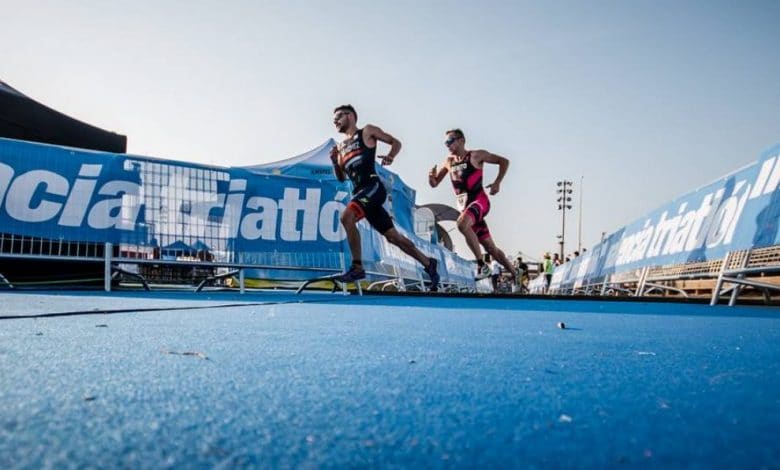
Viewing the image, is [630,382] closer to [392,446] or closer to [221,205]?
[392,446]

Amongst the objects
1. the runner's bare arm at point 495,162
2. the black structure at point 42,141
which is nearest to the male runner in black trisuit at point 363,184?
the runner's bare arm at point 495,162

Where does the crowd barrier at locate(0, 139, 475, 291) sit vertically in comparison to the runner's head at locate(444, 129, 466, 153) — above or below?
below

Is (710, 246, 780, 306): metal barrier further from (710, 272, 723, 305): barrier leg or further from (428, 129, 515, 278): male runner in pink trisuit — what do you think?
(428, 129, 515, 278): male runner in pink trisuit

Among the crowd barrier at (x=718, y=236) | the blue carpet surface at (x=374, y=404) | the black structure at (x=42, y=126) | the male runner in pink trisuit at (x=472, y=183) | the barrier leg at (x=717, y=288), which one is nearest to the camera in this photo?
the blue carpet surface at (x=374, y=404)

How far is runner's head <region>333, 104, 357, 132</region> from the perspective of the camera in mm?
6227

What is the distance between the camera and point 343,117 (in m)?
6.23

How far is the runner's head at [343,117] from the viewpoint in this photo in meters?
6.23

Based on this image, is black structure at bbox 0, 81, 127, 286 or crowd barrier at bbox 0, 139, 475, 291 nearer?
crowd barrier at bbox 0, 139, 475, 291

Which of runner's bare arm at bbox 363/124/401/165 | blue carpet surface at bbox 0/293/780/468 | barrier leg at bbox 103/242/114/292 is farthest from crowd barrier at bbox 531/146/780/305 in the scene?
barrier leg at bbox 103/242/114/292

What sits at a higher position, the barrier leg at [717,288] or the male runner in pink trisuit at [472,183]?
the male runner in pink trisuit at [472,183]

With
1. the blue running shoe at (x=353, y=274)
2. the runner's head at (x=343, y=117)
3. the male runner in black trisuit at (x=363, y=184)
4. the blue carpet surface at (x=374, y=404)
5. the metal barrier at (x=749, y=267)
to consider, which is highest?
the runner's head at (x=343, y=117)

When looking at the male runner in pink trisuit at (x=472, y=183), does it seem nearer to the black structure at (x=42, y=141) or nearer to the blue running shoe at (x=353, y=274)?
the blue running shoe at (x=353, y=274)

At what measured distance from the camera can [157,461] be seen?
0.63m

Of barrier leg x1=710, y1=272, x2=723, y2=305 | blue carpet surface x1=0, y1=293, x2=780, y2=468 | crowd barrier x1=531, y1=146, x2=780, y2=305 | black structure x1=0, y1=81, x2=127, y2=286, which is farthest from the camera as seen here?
black structure x1=0, y1=81, x2=127, y2=286
